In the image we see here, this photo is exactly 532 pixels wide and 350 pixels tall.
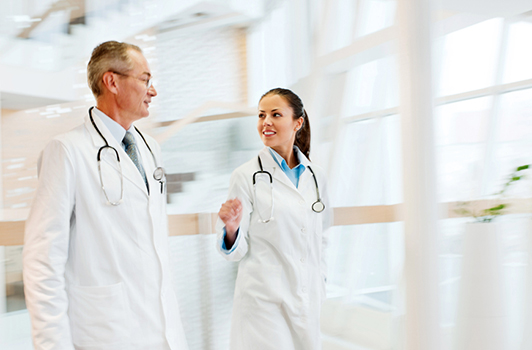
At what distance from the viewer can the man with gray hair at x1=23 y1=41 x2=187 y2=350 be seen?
46.0 inches

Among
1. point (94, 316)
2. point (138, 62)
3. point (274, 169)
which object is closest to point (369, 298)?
point (274, 169)

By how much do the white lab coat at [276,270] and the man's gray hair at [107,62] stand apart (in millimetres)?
649

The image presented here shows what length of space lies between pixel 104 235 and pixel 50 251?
0.48ft

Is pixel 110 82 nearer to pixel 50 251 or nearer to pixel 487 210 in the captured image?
pixel 50 251

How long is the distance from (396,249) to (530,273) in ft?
2.32

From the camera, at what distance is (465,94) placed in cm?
259

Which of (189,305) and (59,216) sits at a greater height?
(59,216)

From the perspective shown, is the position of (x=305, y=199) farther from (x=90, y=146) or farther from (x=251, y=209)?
(x=90, y=146)

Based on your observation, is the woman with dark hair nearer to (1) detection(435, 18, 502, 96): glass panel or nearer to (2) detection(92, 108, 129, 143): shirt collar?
(2) detection(92, 108, 129, 143): shirt collar

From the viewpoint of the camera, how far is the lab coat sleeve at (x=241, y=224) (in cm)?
169

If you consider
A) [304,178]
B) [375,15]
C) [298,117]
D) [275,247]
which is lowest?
[275,247]

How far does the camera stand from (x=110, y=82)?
1.36m

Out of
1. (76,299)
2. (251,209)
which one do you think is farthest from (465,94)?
(76,299)

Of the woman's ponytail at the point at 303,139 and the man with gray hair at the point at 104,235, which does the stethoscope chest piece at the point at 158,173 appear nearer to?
the man with gray hair at the point at 104,235
